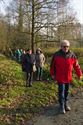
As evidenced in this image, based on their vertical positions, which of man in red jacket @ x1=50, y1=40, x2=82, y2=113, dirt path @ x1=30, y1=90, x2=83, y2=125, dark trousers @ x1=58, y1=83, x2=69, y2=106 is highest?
man in red jacket @ x1=50, y1=40, x2=82, y2=113

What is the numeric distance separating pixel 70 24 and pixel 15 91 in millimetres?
16721

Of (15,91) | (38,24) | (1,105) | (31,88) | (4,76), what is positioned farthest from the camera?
(38,24)

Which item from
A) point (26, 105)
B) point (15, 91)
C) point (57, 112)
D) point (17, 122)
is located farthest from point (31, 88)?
point (17, 122)

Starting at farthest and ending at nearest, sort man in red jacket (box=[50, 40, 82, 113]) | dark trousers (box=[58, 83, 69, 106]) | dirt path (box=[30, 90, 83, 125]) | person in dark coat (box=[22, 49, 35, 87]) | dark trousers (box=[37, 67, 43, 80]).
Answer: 1. dark trousers (box=[37, 67, 43, 80])
2. person in dark coat (box=[22, 49, 35, 87])
3. dark trousers (box=[58, 83, 69, 106])
4. man in red jacket (box=[50, 40, 82, 113])
5. dirt path (box=[30, 90, 83, 125])

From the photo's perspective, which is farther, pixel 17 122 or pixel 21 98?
pixel 21 98

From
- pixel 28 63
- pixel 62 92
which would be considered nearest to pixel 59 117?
pixel 62 92

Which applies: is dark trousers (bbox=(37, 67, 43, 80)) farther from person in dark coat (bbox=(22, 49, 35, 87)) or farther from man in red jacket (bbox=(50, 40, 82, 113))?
man in red jacket (bbox=(50, 40, 82, 113))

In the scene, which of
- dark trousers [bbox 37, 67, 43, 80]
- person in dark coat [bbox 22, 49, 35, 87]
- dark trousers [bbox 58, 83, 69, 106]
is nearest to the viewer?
dark trousers [bbox 58, 83, 69, 106]

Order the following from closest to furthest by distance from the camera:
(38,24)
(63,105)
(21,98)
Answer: (63,105) → (21,98) → (38,24)

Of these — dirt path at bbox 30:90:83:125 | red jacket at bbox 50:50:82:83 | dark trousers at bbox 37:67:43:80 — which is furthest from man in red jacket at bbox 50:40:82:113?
dark trousers at bbox 37:67:43:80

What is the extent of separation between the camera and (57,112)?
9.13 meters

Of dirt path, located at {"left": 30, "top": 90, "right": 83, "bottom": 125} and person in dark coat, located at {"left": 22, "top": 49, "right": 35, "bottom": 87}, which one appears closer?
dirt path, located at {"left": 30, "top": 90, "right": 83, "bottom": 125}

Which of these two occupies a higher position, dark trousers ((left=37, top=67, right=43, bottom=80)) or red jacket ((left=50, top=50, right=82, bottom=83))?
red jacket ((left=50, top=50, right=82, bottom=83))

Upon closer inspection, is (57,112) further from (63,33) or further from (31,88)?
(63,33)
